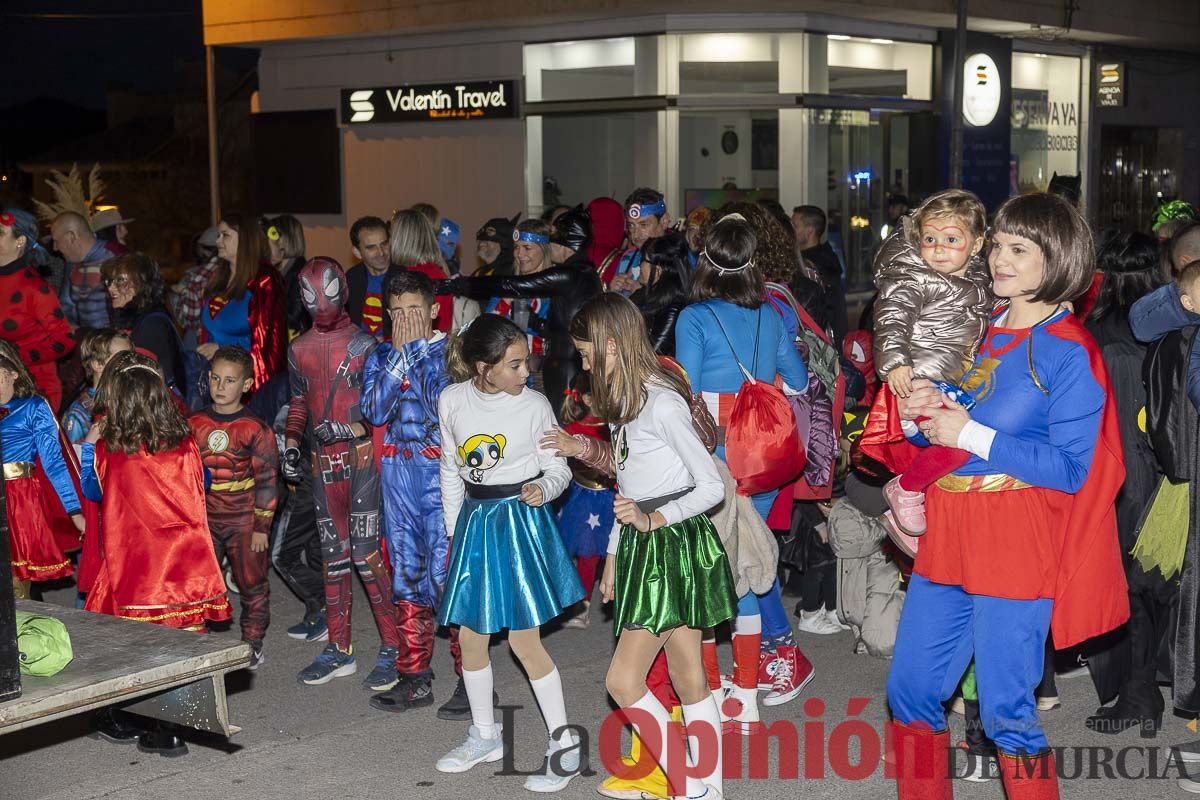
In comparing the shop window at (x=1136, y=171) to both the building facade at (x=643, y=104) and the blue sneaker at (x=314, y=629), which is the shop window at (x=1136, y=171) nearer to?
the building facade at (x=643, y=104)

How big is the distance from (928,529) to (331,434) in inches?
123

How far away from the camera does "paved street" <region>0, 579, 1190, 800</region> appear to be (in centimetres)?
515

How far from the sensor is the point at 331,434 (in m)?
6.30

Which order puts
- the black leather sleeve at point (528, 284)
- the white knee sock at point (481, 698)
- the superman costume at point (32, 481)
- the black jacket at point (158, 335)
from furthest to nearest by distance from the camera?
the black jacket at point (158, 335) → the black leather sleeve at point (528, 284) → the superman costume at point (32, 481) → the white knee sock at point (481, 698)

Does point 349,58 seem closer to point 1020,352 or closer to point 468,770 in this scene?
point 468,770

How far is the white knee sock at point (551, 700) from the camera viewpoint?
16.8 ft

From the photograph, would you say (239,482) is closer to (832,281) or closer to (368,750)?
(368,750)

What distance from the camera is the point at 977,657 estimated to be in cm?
397

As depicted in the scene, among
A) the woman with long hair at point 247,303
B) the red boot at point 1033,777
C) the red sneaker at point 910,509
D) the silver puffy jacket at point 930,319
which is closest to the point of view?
the red boot at point 1033,777

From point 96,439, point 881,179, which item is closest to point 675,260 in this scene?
point 96,439

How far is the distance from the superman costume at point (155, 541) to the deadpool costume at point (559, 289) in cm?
187

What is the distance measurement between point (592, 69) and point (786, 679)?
13.7m

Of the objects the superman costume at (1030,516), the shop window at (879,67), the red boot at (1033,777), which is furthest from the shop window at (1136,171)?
the red boot at (1033,777)

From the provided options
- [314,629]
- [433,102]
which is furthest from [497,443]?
[433,102]
